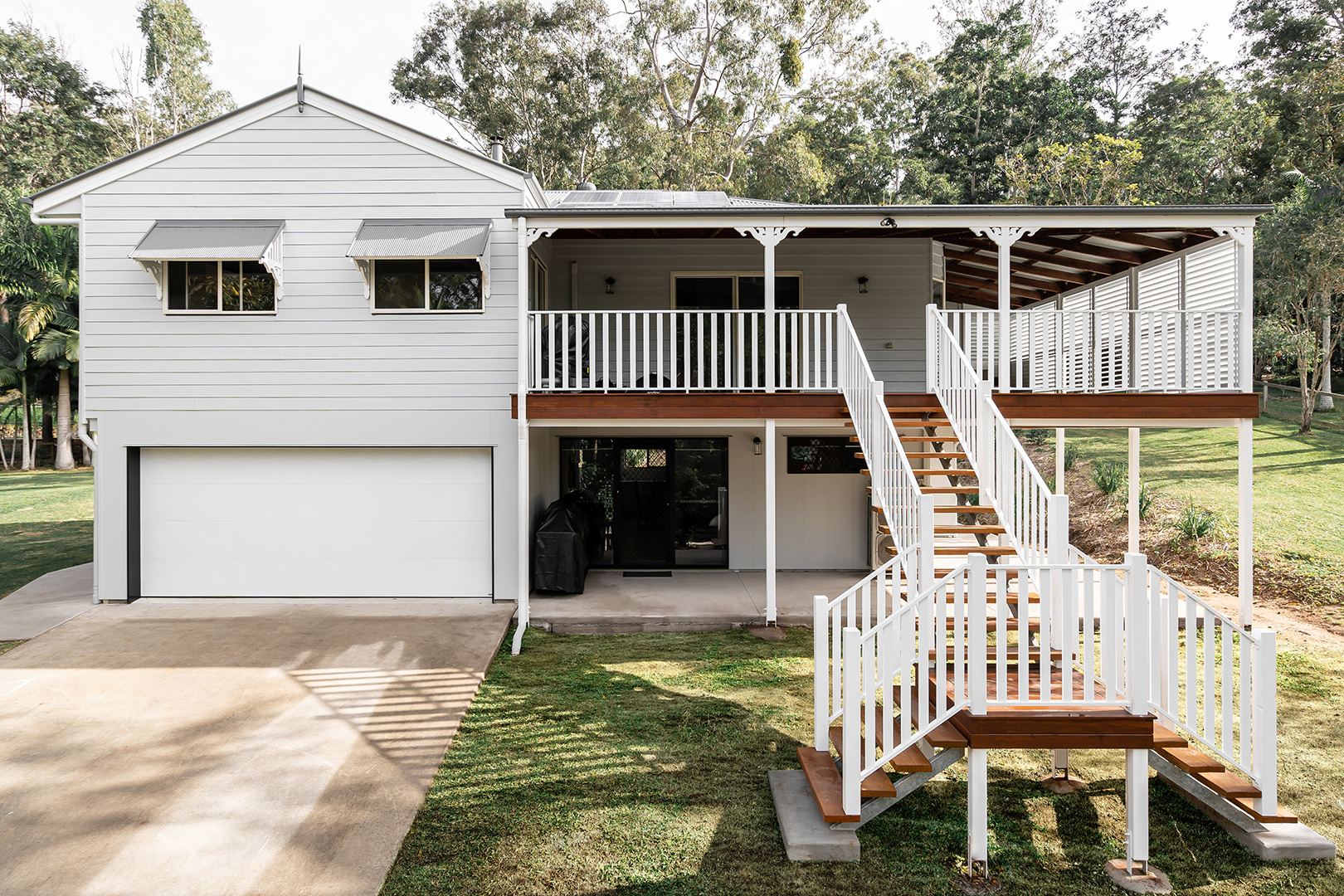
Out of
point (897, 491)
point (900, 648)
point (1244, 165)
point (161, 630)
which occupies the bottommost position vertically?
point (161, 630)

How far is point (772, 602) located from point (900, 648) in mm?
4304

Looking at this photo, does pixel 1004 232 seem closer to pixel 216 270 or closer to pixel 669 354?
pixel 669 354

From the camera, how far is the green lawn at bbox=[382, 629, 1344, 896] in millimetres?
3742

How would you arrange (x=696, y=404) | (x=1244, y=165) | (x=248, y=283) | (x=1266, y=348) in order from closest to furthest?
(x=696, y=404)
(x=248, y=283)
(x=1266, y=348)
(x=1244, y=165)

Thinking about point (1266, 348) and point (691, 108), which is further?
point (691, 108)

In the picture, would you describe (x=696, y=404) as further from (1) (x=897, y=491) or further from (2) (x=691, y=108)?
(2) (x=691, y=108)

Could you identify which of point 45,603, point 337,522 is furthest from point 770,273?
point 45,603

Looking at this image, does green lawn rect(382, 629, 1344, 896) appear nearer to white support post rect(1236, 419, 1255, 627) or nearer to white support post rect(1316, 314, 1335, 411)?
white support post rect(1236, 419, 1255, 627)

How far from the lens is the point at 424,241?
894cm

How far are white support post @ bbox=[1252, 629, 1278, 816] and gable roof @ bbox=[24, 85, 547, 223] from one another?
8.38 m

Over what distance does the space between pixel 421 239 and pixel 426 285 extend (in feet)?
1.92

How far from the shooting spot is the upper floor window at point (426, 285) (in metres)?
9.32

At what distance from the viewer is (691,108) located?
2548 centimetres

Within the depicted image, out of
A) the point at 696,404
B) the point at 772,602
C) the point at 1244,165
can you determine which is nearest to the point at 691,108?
the point at 1244,165
